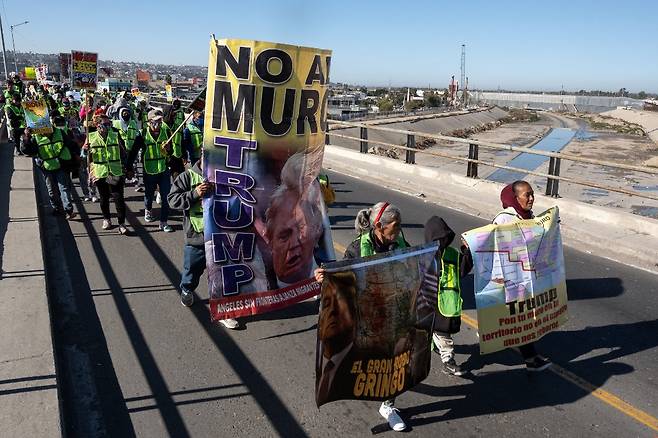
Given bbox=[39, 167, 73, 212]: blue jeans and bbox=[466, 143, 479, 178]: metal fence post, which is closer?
bbox=[39, 167, 73, 212]: blue jeans

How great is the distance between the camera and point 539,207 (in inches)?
395

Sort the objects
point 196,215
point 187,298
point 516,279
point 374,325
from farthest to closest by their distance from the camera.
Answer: point 187,298 < point 196,215 < point 516,279 < point 374,325

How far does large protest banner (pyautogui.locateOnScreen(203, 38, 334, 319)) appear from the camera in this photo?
4668 millimetres

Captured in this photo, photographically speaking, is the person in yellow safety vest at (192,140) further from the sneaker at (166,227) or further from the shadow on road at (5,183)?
the shadow on road at (5,183)

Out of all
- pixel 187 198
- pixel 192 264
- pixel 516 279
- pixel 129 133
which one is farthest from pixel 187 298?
pixel 129 133

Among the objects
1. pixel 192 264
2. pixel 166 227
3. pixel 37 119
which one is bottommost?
pixel 166 227

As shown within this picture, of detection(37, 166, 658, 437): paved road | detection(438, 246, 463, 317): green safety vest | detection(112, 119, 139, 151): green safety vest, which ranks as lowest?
detection(37, 166, 658, 437): paved road

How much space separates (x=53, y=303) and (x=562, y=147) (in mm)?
59953

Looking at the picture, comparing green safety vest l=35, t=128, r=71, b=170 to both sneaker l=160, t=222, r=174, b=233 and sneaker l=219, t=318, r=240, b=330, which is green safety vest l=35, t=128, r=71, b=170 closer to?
sneaker l=160, t=222, r=174, b=233

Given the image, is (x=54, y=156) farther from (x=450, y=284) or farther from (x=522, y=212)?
(x=522, y=212)

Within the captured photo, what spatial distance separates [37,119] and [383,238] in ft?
26.6

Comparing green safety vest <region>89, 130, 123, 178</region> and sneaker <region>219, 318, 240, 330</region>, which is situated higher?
green safety vest <region>89, 130, 123, 178</region>

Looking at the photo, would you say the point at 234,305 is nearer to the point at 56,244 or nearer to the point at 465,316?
the point at 465,316

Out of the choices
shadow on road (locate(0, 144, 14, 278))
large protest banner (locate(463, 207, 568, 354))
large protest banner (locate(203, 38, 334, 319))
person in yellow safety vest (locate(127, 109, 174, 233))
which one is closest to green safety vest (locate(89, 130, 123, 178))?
person in yellow safety vest (locate(127, 109, 174, 233))
